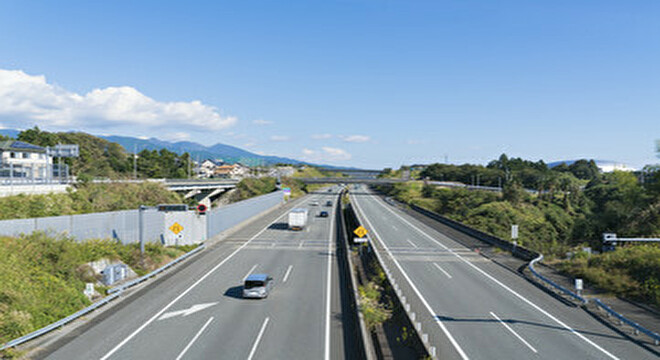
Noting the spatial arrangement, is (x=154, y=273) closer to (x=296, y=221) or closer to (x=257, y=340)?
(x=257, y=340)

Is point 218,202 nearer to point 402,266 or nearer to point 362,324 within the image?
point 402,266

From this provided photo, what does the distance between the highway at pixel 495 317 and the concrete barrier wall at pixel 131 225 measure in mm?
19378

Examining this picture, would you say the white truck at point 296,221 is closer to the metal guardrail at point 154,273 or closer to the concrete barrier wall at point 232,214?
the concrete barrier wall at point 232,214

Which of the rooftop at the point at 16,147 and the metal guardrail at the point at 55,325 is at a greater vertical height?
the rooftop at the point at 16,147

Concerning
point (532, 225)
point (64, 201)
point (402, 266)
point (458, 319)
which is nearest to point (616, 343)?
point (458, 319)

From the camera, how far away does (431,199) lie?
389ft

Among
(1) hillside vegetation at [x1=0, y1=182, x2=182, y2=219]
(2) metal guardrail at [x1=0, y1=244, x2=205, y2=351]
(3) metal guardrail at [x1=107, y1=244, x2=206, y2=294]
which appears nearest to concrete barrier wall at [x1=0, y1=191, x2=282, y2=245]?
(3) metal guardrail at [x1=107, y1=244, x2=206, y2=294]

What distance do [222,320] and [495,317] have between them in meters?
13.5

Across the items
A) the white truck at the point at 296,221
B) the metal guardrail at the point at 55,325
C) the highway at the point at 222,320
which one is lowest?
the highway at the point at 222,320

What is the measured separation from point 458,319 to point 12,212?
32385 mm

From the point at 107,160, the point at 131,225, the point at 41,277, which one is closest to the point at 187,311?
the point at 41,277

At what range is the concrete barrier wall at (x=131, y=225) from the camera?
25.6 meters

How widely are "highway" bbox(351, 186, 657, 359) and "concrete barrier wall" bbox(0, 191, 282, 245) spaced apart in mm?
19378

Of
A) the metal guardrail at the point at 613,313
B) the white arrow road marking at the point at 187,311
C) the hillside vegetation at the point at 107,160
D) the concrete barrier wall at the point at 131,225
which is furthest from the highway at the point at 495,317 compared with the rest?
the hillside vegetation at the point at 107,160
